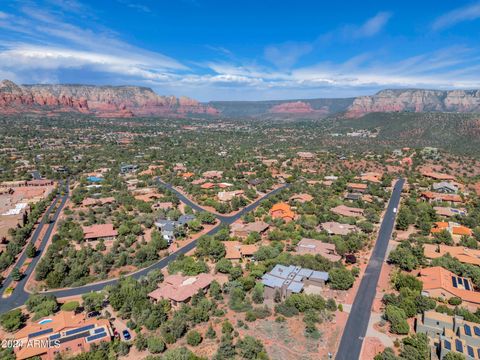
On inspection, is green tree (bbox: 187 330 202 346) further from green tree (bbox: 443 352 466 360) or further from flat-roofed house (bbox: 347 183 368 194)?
flat-roofed house (bbox: 347 183 368 194)

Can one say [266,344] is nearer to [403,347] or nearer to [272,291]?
[272,291]

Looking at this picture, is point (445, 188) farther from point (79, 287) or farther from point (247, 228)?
point (79, 287)

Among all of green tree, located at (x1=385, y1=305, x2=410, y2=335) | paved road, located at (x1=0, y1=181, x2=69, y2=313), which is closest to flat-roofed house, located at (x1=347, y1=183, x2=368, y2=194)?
green tree, located at (x1=385, y1=305, x2=410, y2=335)

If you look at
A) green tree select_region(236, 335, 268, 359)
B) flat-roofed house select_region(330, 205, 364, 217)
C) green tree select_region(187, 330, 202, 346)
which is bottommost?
flat-roofed house select_region(330, 205, 364, 217)

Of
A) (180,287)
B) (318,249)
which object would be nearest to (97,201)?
(180,287)

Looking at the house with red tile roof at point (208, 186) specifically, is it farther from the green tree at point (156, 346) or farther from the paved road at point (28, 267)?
the green tree at point (156, 346)
